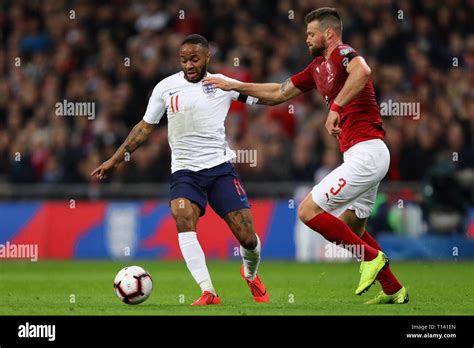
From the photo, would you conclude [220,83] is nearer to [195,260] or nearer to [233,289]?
[195,260]

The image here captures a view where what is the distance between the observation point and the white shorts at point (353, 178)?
33.8ft

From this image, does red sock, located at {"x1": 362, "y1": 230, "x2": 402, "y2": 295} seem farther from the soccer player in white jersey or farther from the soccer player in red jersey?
the soccer player in white jersey

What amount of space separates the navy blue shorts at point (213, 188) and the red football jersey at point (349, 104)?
1.25 metres

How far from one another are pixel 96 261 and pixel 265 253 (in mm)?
2954

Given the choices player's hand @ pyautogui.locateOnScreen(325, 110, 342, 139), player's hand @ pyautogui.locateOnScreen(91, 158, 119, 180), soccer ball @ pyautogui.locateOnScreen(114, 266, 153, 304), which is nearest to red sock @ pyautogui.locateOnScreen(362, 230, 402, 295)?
player's hand @ pyautogui.locateOnScreen(325, 110, 342, 139)

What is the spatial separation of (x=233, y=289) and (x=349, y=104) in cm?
350

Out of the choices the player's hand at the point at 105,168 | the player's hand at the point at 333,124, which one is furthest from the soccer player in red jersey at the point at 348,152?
the player's hand at the point at 105,168

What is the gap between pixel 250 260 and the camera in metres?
11.5
